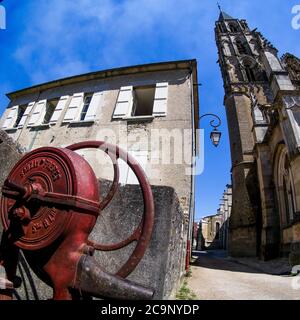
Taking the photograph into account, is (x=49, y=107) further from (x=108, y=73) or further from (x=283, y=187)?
(x=283, y=187)

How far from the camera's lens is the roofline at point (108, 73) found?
9070mm

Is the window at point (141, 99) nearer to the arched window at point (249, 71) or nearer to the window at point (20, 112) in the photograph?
the window at point (20, 112)

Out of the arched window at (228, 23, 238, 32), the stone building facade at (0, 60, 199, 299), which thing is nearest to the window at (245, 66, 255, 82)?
the arched window at (228, 23, 238, 32)

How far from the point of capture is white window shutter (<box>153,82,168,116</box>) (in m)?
8.08

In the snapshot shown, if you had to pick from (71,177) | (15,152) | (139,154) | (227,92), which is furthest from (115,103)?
(227,92)

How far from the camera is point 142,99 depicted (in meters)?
9.95

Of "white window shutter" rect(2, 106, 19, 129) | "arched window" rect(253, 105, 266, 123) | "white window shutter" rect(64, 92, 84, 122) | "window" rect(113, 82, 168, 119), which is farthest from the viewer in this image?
"arched window" rect(253, 105, 266, 123)

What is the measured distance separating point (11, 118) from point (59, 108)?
11.0 feet

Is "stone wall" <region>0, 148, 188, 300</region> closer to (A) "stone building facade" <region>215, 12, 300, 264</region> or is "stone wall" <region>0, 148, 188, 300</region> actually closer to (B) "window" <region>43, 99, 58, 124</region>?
(A) "stone building facade" <region>215, 12, 300, 264</region>

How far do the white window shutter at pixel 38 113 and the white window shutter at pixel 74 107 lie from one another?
1.66m

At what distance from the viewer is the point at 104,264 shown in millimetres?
2904

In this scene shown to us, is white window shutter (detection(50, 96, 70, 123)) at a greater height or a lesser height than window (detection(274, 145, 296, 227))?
greater

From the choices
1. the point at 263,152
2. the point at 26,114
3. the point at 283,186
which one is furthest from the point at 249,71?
the point at 26,114
